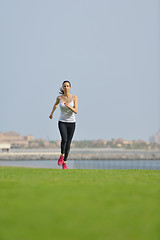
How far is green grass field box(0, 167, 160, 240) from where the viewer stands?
92.9 inches

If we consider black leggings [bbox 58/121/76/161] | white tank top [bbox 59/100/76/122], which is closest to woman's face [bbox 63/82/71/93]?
white tank top [bbox 59/100/76/122]

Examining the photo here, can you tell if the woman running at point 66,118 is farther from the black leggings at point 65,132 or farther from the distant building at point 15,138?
the distant building at point 15,138

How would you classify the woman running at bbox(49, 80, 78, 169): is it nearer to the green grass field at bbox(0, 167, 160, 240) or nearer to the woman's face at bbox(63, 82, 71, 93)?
the woman's face at bbox(63, 82, 71, 93)

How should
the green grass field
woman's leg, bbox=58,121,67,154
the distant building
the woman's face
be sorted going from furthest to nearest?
the distant building, the woman's face, woman's leg, bbox=58,121,67,154, the green grass field

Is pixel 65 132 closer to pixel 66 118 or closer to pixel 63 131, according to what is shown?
pixel 63 131

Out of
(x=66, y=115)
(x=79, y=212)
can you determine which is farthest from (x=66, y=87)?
(x=79, y=212)

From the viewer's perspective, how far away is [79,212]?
295 centimetres

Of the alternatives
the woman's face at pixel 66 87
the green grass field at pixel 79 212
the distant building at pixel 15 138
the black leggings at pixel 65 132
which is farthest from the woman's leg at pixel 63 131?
the distant building at pixel 15 138

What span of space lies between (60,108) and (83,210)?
6626 millimetres

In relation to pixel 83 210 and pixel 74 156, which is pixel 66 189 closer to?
pixel 83 210

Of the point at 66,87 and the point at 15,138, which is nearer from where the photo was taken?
the point at 66,87

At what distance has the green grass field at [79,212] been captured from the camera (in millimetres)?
2359

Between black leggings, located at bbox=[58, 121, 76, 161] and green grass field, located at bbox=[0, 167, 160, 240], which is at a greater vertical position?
black leggings, located at bbox=[58, 121, 76, 161]

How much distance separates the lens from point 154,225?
8.45 feet
